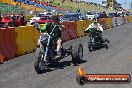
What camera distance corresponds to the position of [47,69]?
11500mm

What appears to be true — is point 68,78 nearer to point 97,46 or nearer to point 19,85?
point 19,85

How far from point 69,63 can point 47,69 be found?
1.55m

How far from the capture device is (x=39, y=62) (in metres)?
10.6

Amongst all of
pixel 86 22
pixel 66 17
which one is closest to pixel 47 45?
pixel 86 22

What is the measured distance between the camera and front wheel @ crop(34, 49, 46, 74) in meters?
10.5

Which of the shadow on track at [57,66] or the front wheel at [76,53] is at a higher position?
the front wheel at [76,53]

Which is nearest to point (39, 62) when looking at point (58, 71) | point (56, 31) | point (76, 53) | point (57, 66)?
point (58, 71)

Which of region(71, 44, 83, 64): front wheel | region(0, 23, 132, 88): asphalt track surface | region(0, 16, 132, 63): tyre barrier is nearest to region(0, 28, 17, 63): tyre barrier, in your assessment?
region(0, 16, 132, 63): tyre barrier

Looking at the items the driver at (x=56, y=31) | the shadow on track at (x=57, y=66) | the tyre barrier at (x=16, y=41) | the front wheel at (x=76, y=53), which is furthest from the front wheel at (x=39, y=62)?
the tyre barrier at (x=16, y=41)

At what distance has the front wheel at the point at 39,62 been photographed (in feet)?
34.5

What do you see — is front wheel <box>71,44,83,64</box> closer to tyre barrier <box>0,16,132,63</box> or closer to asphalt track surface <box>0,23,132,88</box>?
asphalt track surface <box>0,23,132,88</box>

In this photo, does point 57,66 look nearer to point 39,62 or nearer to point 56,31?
point 56,31

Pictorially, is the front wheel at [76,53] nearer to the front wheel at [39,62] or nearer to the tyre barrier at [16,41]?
the front wheel at [39,62]

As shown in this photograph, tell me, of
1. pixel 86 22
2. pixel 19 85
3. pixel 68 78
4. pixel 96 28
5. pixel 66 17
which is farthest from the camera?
pixel 66 17
